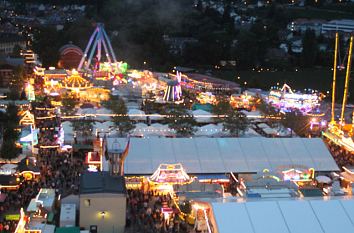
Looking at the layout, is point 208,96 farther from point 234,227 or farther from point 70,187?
point 234,227

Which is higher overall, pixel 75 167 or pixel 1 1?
pixel 1 1

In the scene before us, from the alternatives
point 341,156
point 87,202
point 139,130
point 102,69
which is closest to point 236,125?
point 139,130

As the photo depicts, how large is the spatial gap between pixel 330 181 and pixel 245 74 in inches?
643

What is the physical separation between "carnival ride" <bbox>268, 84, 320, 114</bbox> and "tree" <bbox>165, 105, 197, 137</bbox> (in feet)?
11.8

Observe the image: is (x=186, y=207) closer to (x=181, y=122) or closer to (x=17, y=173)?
(x=17, y=173)

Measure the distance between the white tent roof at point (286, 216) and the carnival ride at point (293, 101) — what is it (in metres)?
8.49

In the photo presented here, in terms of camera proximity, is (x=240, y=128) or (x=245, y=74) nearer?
(x=240, y=128)

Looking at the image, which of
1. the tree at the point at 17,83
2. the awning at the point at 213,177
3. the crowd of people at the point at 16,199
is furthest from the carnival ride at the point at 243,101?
the crowd of people at the point at 16,199

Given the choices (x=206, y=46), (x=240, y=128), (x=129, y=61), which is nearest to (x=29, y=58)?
(x=129, y=61)

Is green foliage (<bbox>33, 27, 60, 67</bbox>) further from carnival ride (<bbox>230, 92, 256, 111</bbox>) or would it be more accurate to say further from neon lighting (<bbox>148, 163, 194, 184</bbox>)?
neon lighting (<bbox>148, 163, 194, 184</bbox>)

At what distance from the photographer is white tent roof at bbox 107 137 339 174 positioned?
34.6 feet

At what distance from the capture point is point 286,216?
7.46 meters

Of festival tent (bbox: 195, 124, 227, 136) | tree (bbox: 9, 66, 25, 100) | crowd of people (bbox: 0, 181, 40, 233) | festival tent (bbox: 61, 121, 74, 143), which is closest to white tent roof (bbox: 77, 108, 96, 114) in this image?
festival tent (bbox: 61, 121, 74, 143)

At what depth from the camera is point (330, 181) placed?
10.2 metres
